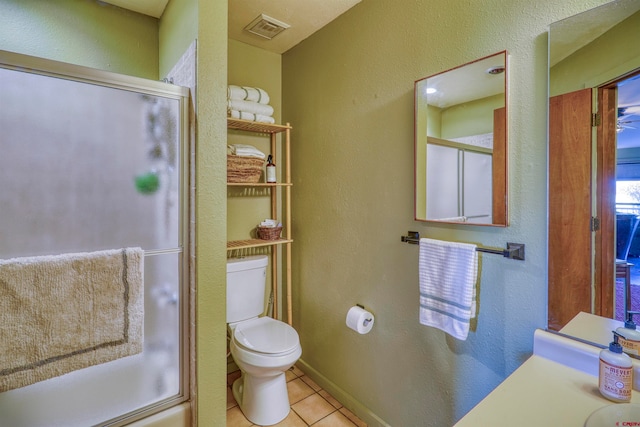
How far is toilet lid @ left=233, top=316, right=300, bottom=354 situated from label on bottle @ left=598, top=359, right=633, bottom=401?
1.33m

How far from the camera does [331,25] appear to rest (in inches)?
78.2

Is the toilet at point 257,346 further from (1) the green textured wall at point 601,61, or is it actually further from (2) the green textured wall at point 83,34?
(1) the green textured wall at point 601,61

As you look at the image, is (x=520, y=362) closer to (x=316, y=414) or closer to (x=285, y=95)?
(x=316, y=414)

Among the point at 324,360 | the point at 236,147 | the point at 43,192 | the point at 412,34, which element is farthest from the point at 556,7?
the point at 324,360

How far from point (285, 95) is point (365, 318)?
1730 mm

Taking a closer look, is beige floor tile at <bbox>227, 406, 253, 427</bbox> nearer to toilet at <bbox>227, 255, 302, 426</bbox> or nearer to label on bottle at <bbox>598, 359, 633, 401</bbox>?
toilet at <bbox>227, 255, 302, 426</bbox>

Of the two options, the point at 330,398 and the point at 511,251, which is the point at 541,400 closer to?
the point at 511,251

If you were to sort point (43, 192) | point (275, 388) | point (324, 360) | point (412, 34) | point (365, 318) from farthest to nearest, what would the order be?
1. point (324, 360)
2. point (275, 388)
3. point (365, 318)
4. point (412, 34)
5. point (43, 192)

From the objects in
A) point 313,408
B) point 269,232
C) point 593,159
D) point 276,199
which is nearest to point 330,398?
point 313,408

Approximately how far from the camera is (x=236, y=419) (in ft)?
6.19

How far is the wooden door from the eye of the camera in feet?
3.44

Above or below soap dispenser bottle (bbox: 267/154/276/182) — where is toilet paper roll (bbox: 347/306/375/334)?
below

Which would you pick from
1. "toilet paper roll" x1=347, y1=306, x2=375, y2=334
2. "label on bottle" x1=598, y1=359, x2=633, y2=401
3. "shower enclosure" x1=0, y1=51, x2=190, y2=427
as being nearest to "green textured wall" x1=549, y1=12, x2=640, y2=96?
"label on bottle" x1=598, y1=359, x2=633, y2=401

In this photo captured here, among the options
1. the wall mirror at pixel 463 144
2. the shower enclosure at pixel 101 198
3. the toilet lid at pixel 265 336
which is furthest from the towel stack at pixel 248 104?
the toilet lid at pixel 265 336
